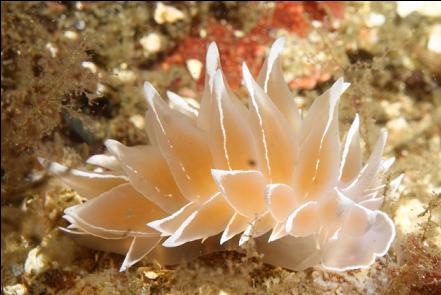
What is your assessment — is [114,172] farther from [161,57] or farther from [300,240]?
[161,57]

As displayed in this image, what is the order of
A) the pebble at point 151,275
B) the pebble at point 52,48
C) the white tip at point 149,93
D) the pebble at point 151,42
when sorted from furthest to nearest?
the pebble at point 151,42
the pebble at point 52,48
the pebble at point 151,275
the white tip at point 149,93

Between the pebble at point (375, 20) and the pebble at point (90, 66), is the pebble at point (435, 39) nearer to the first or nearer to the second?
the pebble at point (375, 20)

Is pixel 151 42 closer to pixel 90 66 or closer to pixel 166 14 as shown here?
pixel 166 14

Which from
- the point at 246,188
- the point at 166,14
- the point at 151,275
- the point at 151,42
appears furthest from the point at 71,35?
the point at 246,188

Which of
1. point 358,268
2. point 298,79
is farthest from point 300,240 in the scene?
point 298,79

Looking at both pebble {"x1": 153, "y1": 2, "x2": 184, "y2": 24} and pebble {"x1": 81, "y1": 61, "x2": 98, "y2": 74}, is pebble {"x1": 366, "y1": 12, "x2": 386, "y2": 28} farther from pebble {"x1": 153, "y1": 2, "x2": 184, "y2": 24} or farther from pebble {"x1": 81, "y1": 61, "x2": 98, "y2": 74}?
pebble {"x1": 81, "y1": 61, "x2": 98, "y2": 74}

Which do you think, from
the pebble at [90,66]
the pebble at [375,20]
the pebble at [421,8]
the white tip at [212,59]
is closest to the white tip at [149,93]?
the white tip at [212,59]

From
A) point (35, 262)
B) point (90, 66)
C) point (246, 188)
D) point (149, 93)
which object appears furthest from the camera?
point (90, 66)
